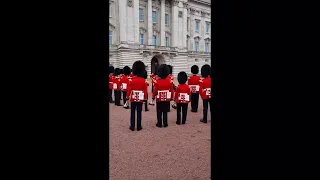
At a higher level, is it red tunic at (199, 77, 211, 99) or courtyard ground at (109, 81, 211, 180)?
red tunic at (199, 77, 211, 99)

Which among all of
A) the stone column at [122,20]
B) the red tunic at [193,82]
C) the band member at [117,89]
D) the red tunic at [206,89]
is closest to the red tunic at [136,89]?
the red tunic at [206,89]

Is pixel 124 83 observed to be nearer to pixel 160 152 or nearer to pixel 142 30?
pixel 160 152

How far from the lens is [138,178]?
3.02m

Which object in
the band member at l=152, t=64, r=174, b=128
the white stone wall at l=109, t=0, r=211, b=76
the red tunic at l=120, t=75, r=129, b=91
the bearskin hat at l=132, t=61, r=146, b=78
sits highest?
the white stone wall at l=109, t=0, r=211, b=76

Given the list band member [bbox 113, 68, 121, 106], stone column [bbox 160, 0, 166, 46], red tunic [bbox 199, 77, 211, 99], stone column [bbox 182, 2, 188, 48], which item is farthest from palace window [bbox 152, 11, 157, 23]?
red tunic [bbox 199, 77, 211, 99]

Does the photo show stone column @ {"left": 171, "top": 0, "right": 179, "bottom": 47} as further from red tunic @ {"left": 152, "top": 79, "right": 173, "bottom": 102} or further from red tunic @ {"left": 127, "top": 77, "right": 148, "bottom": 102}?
red tunic @ {"left": 127, "top": 77, "right": 148, "bottom": 102}

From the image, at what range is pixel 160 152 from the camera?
402 cm

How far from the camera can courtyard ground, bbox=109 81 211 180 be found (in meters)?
3.17

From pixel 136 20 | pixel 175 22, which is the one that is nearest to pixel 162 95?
pixel 136 20

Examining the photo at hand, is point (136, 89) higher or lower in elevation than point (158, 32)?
lower

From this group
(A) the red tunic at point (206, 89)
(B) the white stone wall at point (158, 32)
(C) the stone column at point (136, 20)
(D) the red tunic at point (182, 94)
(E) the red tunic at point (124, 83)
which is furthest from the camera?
(C) the stone column at point (136, 20)

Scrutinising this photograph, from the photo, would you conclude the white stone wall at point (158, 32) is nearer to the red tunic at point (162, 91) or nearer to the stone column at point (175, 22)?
the stone column at point (175, 22)

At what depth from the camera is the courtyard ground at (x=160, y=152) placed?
317 centimetres
